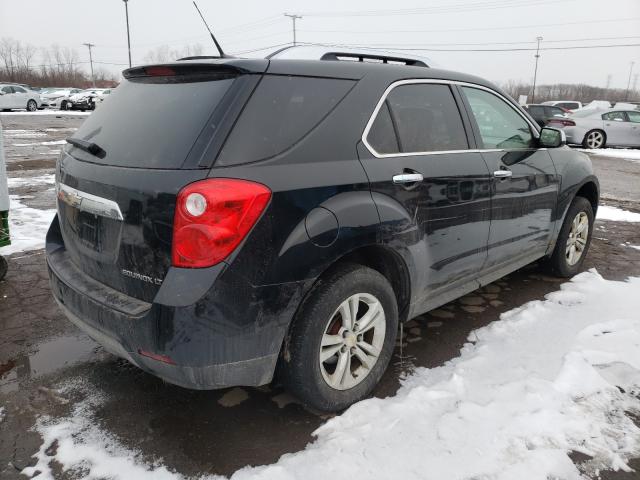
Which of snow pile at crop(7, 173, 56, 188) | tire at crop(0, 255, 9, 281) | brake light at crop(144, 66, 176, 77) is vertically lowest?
snow pile at crop(7, 173, 56, 188)

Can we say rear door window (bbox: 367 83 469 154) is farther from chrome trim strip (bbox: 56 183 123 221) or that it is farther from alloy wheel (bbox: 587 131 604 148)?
alloy wheel (bbox: 587 131 604 148)

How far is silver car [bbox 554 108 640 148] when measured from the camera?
17.3 m

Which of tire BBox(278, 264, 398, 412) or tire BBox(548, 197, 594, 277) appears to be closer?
tire BBox(278, 264, 398, 412)

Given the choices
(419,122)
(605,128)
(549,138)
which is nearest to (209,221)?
(419,122)

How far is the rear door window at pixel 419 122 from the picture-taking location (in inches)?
107

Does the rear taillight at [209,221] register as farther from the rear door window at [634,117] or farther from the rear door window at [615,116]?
the rear door window at [634,117]

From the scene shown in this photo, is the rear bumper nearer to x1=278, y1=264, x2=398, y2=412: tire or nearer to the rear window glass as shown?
x1=278, y1=264, x2=398, y2=412: tire

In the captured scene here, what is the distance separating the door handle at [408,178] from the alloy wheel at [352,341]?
616mm

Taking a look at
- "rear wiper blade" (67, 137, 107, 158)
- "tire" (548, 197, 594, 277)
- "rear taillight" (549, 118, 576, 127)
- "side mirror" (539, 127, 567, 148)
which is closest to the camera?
"rear wiper blade" (67, 137, 107, 158)

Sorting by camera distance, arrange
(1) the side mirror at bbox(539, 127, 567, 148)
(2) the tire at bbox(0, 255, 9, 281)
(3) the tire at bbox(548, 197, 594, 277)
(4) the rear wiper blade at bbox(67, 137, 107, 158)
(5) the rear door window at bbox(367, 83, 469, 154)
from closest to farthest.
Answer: (4) the rear wiper blade at bbox(67, 137, 107, 158) < (5) the rear door window at bbox(367, 83, 469, 154) < (1) the side mirror at bbox(539, 127, 567, 148) < (2) the tire at bbox(0, 255, 9, 281) < (3) the tire at bbox(548, 197, 594, 277)

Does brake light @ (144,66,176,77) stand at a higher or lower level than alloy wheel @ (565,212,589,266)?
higher

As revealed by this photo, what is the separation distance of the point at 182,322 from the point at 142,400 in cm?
95

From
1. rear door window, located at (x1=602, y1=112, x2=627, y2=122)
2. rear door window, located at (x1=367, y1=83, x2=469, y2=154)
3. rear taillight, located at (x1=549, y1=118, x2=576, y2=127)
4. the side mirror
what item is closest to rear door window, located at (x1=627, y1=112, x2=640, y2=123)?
rear door window, located at (x1=602, y1=112, x2=627, y2=122)

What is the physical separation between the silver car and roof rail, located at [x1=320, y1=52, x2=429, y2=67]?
53.3 feet
